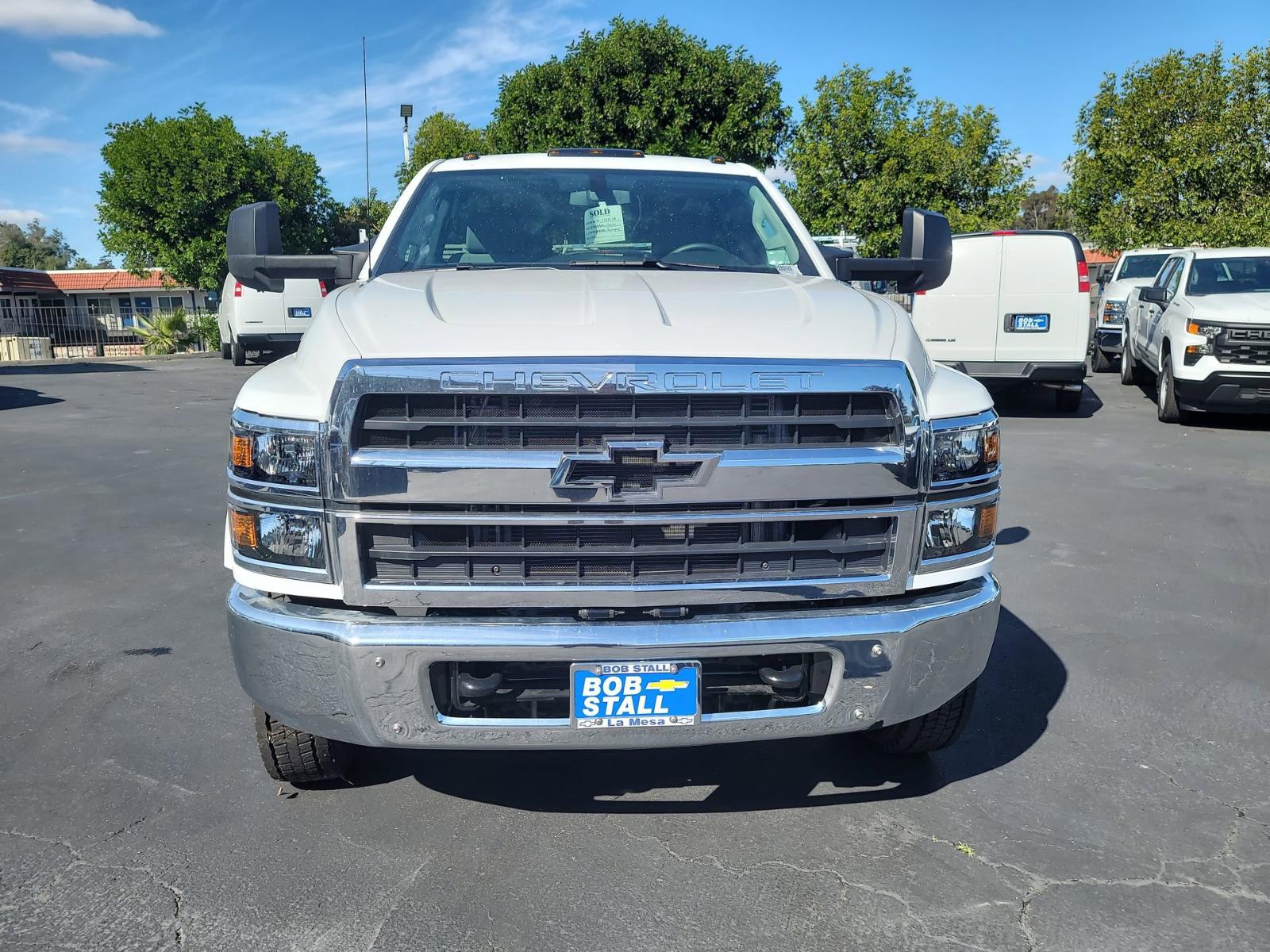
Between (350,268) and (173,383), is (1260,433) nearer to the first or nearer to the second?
(350,268)

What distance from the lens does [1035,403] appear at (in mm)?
14094

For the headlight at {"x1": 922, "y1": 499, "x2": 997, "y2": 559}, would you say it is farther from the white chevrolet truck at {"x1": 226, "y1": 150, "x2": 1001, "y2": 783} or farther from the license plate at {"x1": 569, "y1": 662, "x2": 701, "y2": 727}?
the license plate at {"x1": 569, "y1": 662, "x2": 701, "y2": 727}

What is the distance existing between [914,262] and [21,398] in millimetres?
14642

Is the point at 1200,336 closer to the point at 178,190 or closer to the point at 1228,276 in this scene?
the point at 1228,276

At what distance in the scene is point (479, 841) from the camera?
3.08m

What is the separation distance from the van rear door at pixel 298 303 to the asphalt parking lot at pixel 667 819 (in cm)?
1413

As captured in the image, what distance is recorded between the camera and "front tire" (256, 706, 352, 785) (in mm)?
3170

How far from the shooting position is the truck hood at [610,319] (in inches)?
106

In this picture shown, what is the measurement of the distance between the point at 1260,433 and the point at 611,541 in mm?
10585

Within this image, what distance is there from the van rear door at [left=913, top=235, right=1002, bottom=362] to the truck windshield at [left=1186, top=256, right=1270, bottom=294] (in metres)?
2.17

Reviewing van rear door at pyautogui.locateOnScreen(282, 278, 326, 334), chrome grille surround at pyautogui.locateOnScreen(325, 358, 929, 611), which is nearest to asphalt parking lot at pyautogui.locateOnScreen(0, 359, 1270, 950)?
chrome grille surround at pyautogui.locateOnScreen(325, 358, 929, 611)

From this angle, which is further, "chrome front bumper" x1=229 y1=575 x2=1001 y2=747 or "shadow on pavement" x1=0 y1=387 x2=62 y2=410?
"shadow on pavement" x1=0 y1=387 x2=62 y2=410

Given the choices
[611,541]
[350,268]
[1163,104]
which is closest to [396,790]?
[611,541]

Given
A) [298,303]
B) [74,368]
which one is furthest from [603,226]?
[74,368]
